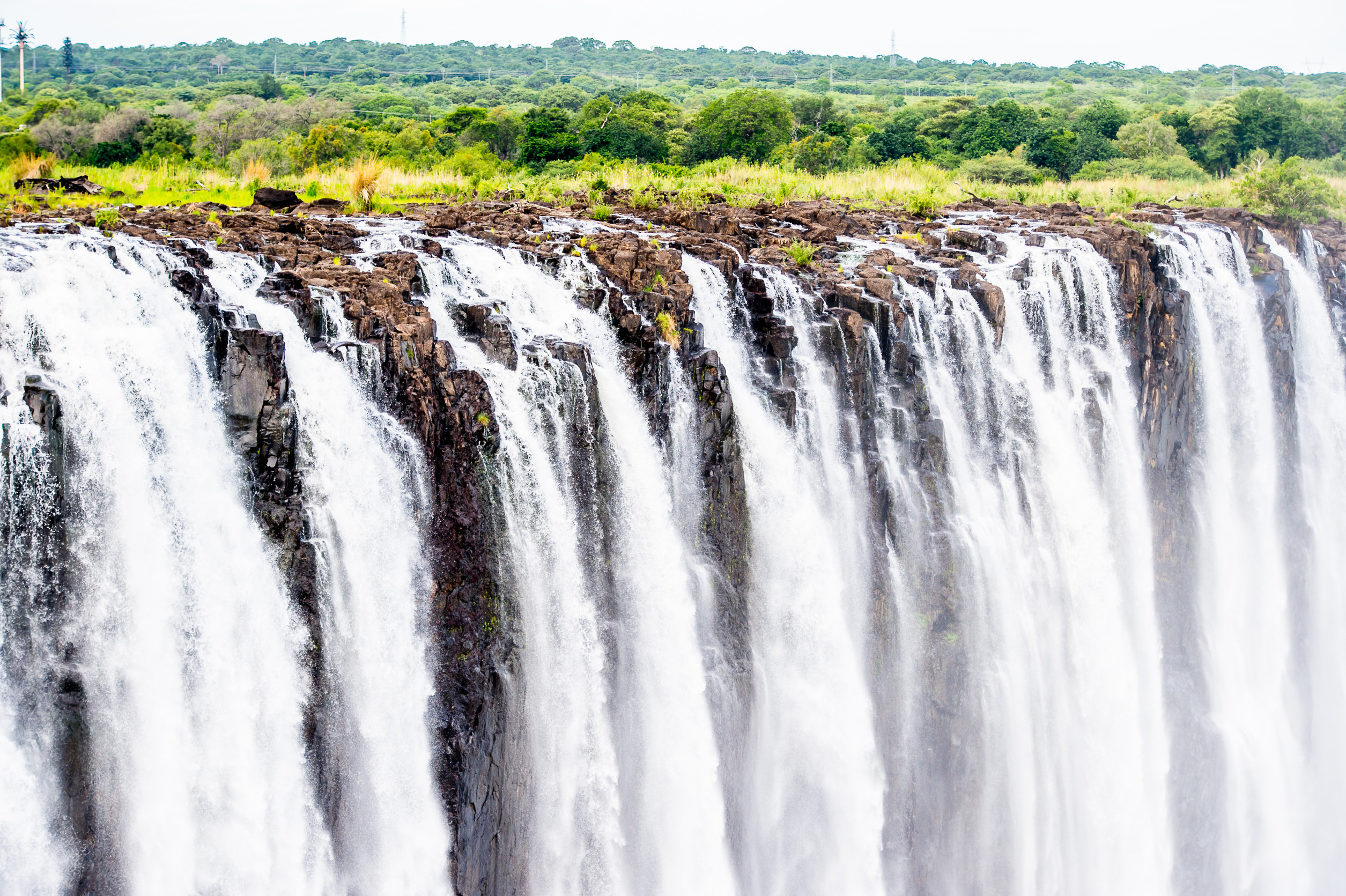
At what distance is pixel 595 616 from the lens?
15.8 m

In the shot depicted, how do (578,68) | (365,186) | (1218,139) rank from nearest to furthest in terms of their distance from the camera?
(365,186)
(1218,139)
(578,68)

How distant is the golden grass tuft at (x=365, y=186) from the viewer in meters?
25.1

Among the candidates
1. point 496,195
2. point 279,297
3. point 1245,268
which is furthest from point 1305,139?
point 279,297

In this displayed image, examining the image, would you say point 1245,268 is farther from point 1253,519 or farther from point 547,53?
point 547,53

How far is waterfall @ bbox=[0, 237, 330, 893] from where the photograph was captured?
11.8 metres

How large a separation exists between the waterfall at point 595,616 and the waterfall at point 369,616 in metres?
1.49

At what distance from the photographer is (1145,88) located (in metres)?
121

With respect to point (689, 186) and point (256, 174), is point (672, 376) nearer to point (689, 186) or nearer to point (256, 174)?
point (256, 174)

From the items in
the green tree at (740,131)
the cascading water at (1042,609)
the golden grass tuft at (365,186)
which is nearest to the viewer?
the cascading water at (1042,609)

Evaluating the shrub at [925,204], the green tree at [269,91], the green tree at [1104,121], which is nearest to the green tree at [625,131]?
the shrub at [925,204]

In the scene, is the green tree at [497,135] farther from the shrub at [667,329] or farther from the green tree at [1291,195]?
the shrub at [667,329]

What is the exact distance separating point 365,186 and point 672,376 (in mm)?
13158

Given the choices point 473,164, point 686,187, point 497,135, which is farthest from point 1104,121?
point 473,164

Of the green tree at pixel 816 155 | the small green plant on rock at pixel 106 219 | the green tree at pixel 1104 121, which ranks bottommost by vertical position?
the small green plant on rock at pixel 106 219
